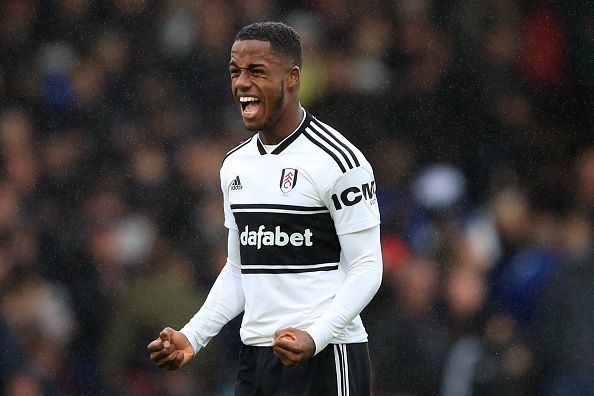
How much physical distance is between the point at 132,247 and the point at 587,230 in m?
2.15

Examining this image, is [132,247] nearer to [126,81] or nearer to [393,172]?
[126,81]

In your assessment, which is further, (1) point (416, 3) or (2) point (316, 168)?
(1) point (416, 3)

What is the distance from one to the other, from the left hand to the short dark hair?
0.83m

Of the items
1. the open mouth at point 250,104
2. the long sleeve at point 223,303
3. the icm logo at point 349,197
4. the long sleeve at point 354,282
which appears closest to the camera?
the long sleeve at point 354,282

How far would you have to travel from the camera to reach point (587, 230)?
5617mm

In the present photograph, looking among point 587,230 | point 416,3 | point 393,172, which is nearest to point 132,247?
point 393,172

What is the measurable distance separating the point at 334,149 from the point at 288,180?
0.15m

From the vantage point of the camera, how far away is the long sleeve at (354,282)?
3.20 meters

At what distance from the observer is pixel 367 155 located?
18.7 ft

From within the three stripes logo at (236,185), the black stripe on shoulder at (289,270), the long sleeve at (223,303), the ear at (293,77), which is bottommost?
the long sleeve at (223,303)

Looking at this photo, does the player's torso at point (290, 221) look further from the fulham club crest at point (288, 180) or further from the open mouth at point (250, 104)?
the open mouth at point (250, 104)

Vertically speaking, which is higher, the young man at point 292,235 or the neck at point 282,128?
the neck at point 282,128

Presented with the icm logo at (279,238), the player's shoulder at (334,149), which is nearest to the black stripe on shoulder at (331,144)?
the player's shoulder at (334,149)

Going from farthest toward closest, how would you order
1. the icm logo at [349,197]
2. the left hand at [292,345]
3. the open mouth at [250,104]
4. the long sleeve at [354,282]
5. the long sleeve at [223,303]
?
the long sleeve at [223,303] → the open mouth at [250,104] → the icm logo at [349,197] → the long sleeve at [354,282] → the left hand at [292,345]
